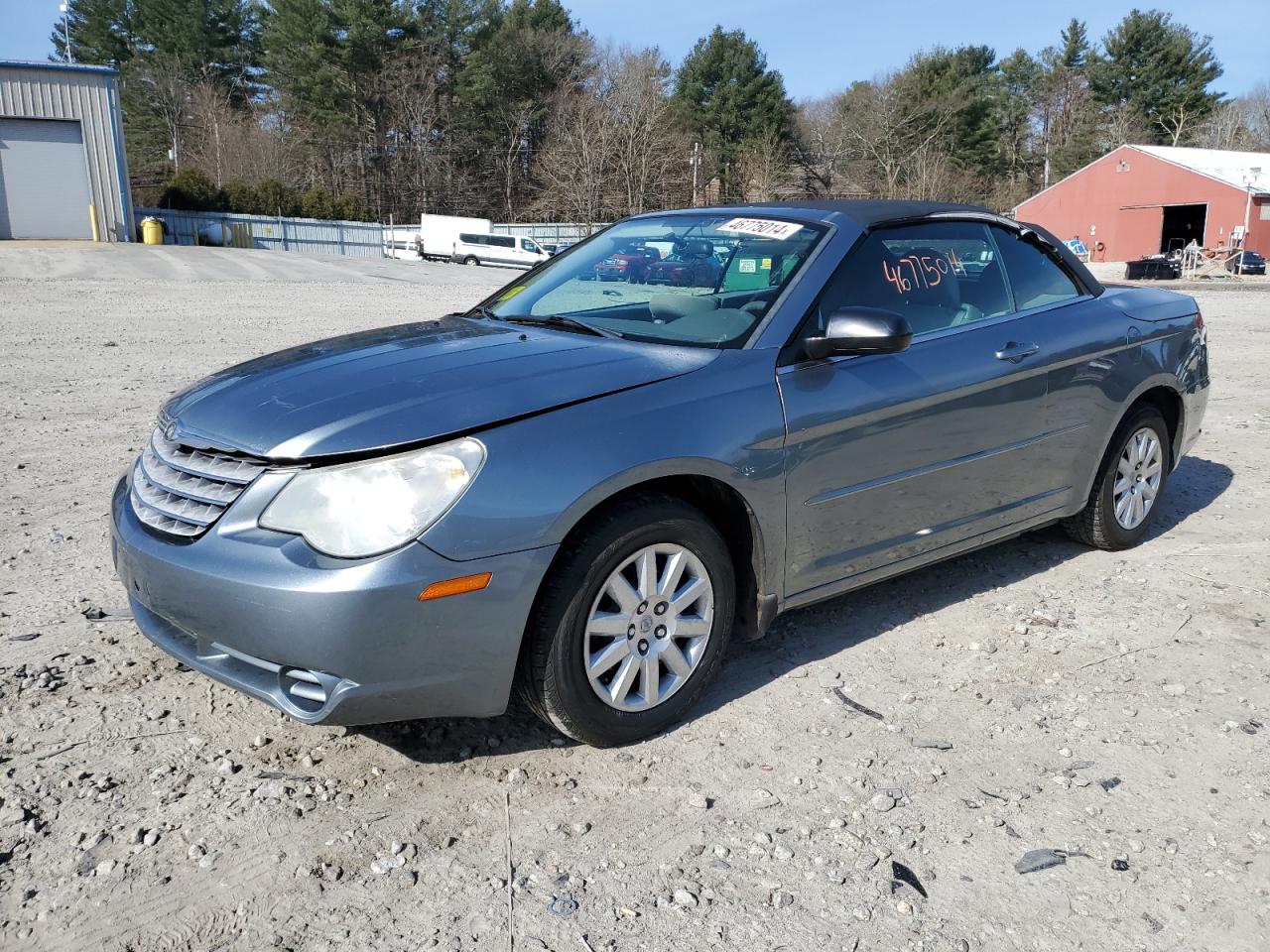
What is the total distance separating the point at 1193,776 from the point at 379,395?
2.65 m

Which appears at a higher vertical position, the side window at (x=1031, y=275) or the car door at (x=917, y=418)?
the side window at (x=1031, y=275)

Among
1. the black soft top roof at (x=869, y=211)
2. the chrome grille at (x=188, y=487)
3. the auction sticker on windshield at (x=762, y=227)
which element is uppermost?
the black soft top roof at (x=869, y=211)

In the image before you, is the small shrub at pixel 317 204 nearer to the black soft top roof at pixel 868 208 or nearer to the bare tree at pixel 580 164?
the bare tree at pixel 580 164

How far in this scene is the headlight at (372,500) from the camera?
2.67m

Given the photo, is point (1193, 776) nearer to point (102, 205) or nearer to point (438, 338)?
point (438, 338)

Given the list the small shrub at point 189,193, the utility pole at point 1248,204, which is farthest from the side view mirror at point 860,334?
the small shrub at point 189,193

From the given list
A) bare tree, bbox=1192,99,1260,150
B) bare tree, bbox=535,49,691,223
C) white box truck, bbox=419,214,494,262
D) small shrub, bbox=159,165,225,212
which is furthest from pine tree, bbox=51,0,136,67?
bare tree, bbox=1192,99,1260,150

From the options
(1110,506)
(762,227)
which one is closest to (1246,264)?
(1110,506)

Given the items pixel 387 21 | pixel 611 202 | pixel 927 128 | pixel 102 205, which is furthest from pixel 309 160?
pixel 927 128

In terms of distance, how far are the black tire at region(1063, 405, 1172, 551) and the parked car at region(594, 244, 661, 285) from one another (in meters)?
2.33

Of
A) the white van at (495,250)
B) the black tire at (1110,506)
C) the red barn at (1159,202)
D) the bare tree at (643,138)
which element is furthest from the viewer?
the bare tree at (643,138)

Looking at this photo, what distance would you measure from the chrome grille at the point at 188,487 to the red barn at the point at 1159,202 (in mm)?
47248

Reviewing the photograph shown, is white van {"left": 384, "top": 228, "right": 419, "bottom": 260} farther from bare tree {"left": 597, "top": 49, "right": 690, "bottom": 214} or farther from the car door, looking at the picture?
the car door

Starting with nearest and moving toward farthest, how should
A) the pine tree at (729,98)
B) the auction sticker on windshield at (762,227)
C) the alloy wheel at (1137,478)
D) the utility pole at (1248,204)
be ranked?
the auction sticker on windshield at (762,227)
the alloy wheel at (1137,478)
the utility pole at (1248,204)
the pine tree at (729,98)
